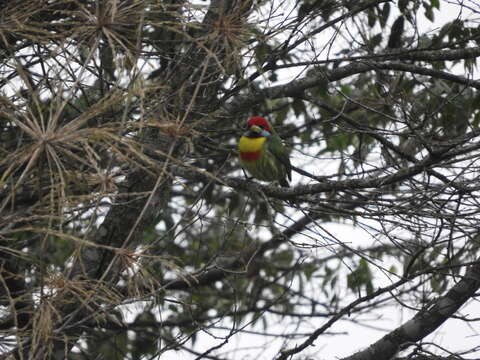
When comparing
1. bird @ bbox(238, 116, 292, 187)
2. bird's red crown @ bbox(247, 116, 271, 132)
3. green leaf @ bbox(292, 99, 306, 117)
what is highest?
green leaf @ bbox(292, 99, 306, 117)

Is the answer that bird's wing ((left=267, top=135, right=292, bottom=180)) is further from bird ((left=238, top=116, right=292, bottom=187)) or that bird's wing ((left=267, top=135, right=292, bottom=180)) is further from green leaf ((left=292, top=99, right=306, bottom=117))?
green leaf ((left=292, top=99, right=306, bottom=117))

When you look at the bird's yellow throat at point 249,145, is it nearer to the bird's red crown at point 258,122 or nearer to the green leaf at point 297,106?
the bird's red crown at point 258,122

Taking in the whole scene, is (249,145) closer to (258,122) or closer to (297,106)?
(258,122)

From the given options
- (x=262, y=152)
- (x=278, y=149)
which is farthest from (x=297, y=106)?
(x=262, y=152)

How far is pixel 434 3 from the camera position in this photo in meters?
4.37

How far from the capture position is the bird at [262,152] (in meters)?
4.96

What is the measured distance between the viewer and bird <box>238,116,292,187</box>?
496cm

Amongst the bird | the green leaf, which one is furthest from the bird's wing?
the green leaf

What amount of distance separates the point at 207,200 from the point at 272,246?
1528 mm

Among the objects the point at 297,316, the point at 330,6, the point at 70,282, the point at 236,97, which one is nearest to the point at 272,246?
the point at 297,316

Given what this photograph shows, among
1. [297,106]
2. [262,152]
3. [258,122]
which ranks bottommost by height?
[262,152]

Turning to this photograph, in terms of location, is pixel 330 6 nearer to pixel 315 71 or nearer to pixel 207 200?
pixel 315 71

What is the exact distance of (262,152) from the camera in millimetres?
4988

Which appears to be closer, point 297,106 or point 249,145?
point 249,145
